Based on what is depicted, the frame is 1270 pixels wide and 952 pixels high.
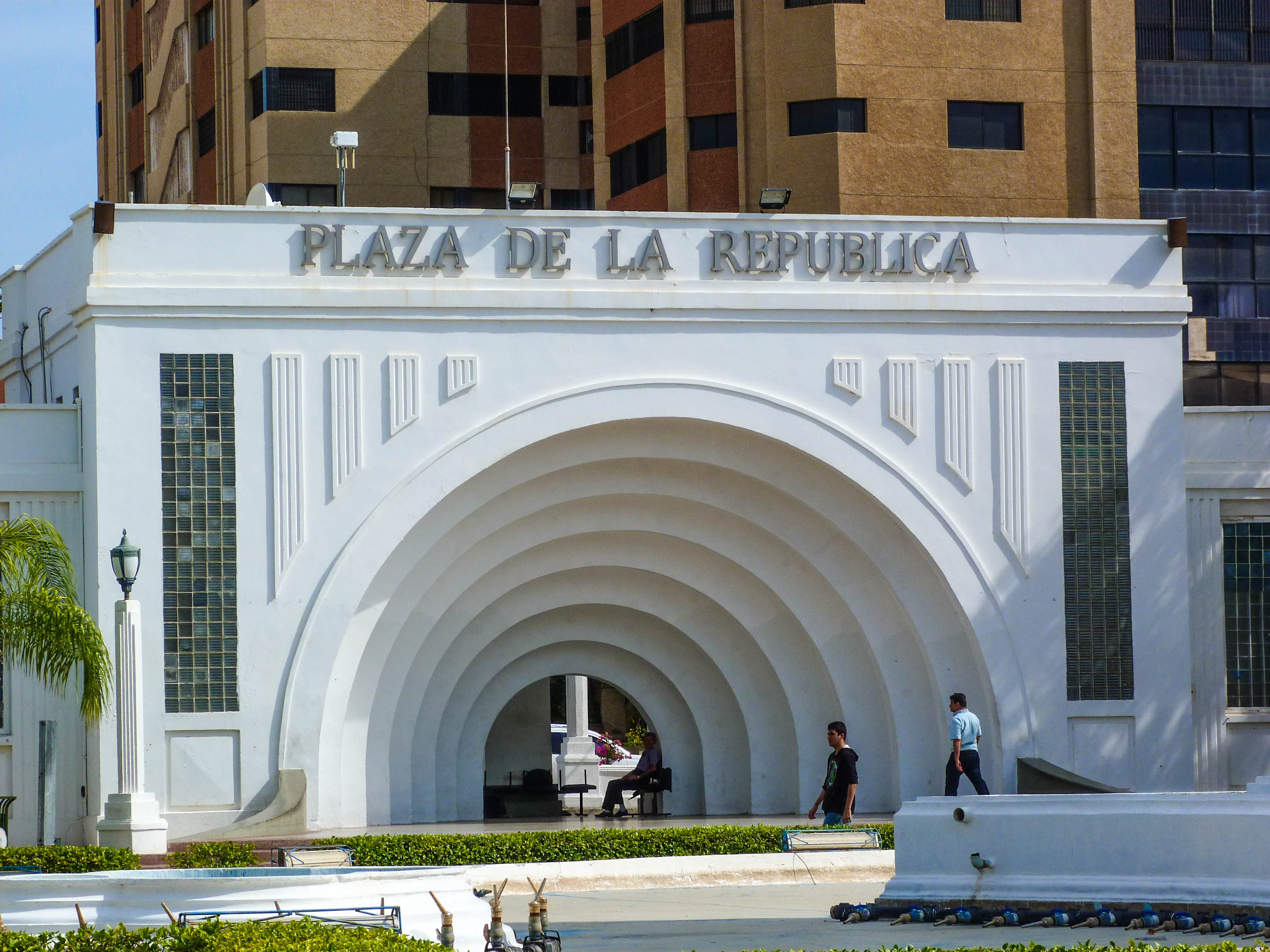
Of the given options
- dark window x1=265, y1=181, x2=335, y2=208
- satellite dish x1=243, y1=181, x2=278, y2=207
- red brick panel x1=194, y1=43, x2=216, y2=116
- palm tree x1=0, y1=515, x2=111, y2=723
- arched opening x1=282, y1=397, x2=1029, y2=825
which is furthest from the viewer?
red brick panel x1=194, y1=43, x2=216, y2=116

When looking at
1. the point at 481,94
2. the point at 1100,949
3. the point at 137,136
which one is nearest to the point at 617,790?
the point at 1100,949

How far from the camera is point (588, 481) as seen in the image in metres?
23.7

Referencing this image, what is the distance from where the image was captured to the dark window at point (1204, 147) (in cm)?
3941

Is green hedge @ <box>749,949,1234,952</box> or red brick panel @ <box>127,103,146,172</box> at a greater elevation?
red brick panel @ <box>127,103,146,172</box>

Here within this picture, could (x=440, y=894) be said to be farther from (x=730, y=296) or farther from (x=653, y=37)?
(x=653, y=37)

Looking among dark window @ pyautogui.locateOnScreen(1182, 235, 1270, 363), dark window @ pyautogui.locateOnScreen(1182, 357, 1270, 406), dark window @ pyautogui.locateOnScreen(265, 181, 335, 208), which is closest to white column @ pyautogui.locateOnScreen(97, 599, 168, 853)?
dark window @ pyautogui.locateOnScreen(265, 181, 335, 208)

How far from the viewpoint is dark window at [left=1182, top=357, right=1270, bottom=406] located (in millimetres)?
39344

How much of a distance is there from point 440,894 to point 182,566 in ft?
33.5

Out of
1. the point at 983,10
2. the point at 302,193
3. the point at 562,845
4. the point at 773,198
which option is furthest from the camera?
the point at 302,193

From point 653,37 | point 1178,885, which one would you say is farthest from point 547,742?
point 1178,885

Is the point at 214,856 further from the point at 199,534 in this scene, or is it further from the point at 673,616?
the point at 673,616

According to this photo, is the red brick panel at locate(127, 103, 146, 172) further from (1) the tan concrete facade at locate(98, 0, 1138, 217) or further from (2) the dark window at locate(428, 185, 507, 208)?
(2) the dark window at locate(428, 185, 507, 208)

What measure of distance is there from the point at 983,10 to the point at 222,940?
29.8 m

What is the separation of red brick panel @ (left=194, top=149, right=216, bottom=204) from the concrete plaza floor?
27.0 m
